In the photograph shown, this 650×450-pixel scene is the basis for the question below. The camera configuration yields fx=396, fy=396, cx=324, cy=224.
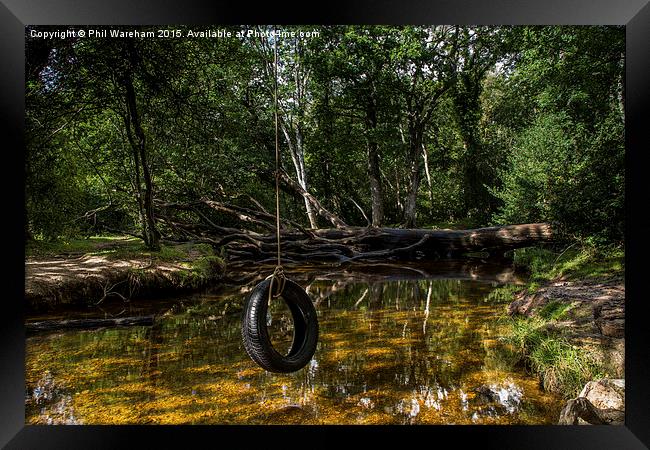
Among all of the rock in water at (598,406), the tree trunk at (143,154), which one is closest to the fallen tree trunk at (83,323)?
the tree trunk at (143,154)

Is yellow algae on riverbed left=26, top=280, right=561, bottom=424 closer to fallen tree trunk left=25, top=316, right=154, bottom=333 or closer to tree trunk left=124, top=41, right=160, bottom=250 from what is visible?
fallen tree trunk left=25, top=316, right=154, bottom=333

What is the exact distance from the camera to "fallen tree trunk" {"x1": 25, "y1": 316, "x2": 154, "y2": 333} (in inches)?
158

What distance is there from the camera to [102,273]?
17.2 ft

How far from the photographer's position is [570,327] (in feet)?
10.9

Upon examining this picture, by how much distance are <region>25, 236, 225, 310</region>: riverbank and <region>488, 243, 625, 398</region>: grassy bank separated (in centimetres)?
459

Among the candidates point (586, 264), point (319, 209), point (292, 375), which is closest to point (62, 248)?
point (292, 375)

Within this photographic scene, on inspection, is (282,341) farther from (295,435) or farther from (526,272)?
(526,272)

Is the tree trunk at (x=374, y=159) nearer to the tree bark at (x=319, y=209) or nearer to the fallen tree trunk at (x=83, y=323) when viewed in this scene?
the tree bark at (x=319, y=209)

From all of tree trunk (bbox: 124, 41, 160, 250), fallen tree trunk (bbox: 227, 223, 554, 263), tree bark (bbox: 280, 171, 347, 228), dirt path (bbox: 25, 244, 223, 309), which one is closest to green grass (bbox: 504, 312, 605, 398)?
dirt path (bbox: 25, 244, 223, 309)

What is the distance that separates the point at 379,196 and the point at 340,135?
2.28 metres

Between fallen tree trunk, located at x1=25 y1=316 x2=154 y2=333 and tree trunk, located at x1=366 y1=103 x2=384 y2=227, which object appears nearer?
fallen tree trunk, located at x1=25 y1=316 x2=154 y2=333

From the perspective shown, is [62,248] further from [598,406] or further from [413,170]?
[413,170]

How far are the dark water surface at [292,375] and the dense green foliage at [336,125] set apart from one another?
241 centimetres
